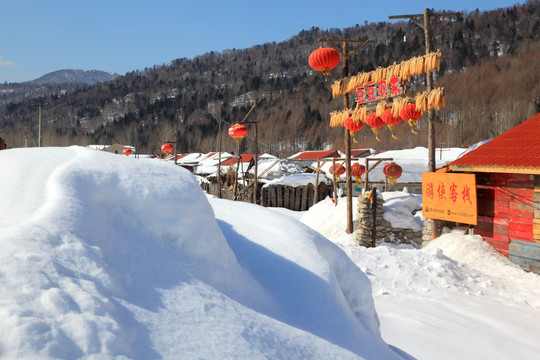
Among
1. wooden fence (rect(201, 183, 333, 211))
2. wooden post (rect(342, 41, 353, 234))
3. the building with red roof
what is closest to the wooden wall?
the building with red roof

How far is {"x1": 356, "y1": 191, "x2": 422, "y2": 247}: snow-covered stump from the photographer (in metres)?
12.6

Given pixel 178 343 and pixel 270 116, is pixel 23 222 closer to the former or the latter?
pixel 178 343

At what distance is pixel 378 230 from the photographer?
502 inches

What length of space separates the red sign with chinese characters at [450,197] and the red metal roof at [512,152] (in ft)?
1.19

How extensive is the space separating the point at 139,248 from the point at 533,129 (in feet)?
33.7

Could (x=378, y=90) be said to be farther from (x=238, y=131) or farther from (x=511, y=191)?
(x=238, y=131)

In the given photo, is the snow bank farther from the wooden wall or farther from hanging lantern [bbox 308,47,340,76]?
hanging lantern [bbox 308,47,340,76]

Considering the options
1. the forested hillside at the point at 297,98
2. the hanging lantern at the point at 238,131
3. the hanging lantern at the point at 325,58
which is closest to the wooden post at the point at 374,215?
the hanging lantern at the point at 325,58

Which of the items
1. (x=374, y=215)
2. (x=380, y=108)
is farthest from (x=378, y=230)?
(x=380, y=108)

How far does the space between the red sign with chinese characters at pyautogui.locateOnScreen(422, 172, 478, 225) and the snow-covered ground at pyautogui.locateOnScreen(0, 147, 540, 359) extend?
7.09 metres

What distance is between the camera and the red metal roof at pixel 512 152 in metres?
8.34

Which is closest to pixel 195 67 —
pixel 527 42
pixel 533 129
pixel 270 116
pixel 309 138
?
pixel 270 116

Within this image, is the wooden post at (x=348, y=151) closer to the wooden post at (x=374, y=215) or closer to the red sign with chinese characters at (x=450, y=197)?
the wooden post at (x=374, y=215)

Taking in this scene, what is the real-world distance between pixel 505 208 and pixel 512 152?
131 centimetres
